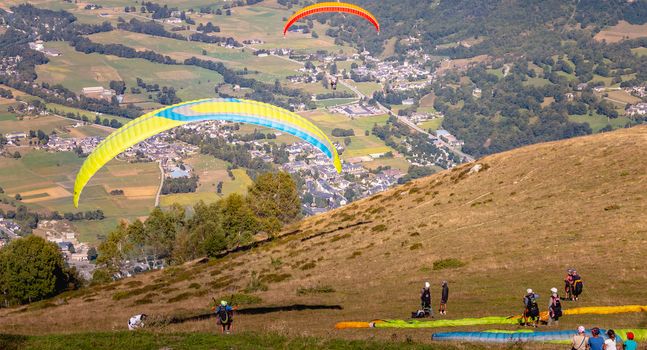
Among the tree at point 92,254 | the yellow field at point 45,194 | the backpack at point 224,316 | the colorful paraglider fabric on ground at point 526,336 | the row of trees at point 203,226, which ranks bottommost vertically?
the tree at point 92,254

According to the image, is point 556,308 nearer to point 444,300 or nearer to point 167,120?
point 444,300

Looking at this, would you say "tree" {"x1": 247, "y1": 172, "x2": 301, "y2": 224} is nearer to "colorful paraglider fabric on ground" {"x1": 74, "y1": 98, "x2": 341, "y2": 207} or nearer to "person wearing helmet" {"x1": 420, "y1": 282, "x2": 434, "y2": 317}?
"colorful paraglider fabric on ground" {"x1": 74, "y1": 98, "x2": 341, "y2": 207}

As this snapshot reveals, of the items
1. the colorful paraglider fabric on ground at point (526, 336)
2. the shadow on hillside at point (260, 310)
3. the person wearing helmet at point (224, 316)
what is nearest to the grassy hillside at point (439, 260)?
the shadow on hillside at point (260, 310)

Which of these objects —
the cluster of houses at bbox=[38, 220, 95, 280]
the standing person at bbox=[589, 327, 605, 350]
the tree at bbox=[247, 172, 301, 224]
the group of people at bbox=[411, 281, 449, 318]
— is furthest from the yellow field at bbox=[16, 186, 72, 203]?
the standing person at bbox=[589, 327, 605, 350]

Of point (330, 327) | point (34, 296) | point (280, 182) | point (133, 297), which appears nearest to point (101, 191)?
point (280, 182)

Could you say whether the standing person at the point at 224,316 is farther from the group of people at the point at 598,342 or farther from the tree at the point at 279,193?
the tree at the point at 279,193

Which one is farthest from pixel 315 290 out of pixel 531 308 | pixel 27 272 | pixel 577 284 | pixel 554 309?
pixel 27 272
